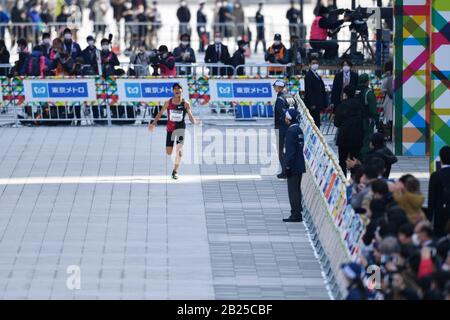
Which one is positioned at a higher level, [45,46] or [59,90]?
[45,46]

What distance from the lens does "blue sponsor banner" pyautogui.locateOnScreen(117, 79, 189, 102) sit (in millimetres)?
32125

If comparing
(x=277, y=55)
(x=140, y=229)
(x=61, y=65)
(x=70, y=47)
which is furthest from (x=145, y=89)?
(x=140, y=229)

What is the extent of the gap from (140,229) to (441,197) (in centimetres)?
543

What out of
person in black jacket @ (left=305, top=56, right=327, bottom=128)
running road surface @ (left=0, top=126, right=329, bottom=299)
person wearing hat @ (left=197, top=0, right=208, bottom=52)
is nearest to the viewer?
running road surface @ (left=0, top=126, right=329, bottom=299)

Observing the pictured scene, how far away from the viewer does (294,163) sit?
71.8 feet

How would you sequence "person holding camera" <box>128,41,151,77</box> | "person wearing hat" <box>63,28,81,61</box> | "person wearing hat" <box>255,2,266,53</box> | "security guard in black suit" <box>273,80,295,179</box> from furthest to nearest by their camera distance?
"person wearing hat" <box>255,2,266,53</box> → "person wearing hat" <box>63,28,81,61</box> → "person holding camera" <box>128,41,151,77</box> → "security guard in black suit" <box>273,80,295,179</box>

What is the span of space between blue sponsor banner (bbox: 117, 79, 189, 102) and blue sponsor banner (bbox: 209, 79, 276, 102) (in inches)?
35.3

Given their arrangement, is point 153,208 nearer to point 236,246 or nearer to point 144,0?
point 236,246

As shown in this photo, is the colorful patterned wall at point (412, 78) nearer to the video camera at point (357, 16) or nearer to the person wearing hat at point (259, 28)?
the video camera at point (357, 16)

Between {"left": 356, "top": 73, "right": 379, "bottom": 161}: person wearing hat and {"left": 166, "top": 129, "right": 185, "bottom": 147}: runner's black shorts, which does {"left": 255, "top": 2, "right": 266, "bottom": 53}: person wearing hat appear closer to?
{"left": 166, "top": 129, "right": 185, "bottom": 147}: runner's black shorts

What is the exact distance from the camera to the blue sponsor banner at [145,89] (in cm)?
3212

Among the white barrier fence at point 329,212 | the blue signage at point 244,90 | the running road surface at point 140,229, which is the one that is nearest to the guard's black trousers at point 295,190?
the white barrier fence at point 329,212

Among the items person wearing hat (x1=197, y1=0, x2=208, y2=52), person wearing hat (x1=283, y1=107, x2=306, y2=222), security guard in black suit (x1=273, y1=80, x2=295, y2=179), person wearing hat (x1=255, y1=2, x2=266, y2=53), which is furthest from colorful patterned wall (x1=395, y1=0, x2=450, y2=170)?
person wearing hat (x1=197, y1=0, x2=208, y2=52)

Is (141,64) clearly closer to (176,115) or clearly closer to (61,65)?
(61,65)
